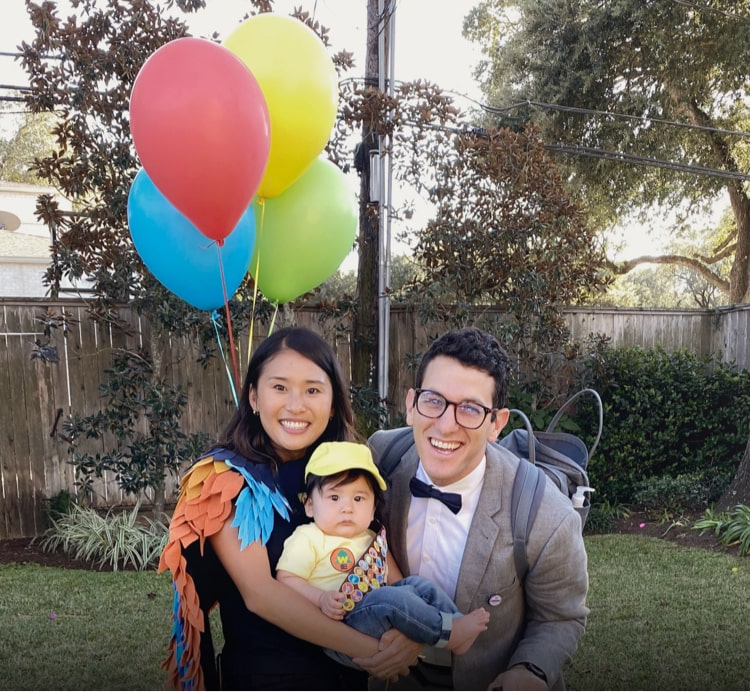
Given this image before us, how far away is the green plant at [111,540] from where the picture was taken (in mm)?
4906

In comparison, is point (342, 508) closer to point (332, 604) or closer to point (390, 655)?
point (332, 604)

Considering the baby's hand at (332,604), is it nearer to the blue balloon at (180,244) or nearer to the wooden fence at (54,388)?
the blue balloon at (180,244)

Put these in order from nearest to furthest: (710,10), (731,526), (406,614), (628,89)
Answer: (406,614)
(731,526)
(710,10)
(628,89)

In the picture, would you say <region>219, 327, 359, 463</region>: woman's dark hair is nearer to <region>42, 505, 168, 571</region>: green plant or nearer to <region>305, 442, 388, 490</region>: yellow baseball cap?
<region>305, 442, 388, 490</region>: yellow baseball cap

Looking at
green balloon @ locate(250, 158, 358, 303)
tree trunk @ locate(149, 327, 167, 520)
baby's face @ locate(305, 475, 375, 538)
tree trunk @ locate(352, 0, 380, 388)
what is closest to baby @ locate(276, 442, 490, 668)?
baby's face @ locate(305, 475, 375, 538)

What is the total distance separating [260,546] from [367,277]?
184 inches

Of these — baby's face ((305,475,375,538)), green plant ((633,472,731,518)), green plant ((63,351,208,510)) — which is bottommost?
green plant ((633,472,731,518))

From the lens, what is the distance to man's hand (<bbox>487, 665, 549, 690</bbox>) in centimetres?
159

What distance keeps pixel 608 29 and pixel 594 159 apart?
1984 mm

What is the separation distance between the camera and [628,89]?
10.5m

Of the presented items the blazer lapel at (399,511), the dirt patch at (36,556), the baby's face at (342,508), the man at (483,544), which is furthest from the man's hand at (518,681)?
the dirt patch at (36,556)

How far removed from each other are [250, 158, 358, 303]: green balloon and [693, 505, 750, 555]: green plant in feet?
12.5

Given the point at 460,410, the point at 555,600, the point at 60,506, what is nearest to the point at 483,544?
the point at 555,600

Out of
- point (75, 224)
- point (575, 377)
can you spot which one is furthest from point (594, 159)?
point (75, 224)
